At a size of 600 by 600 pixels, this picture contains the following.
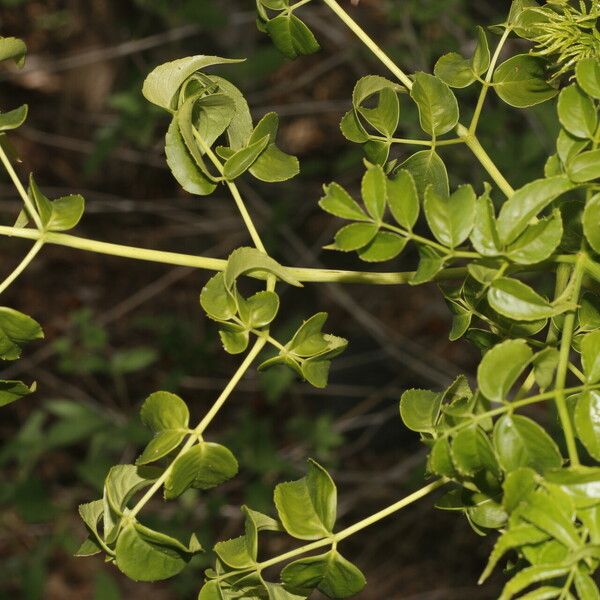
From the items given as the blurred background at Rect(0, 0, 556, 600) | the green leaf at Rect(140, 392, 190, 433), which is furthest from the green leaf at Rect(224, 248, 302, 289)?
the blurred background at Rect(0, 0, 556, 600)

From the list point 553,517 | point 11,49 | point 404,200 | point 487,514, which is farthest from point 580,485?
point 11,49

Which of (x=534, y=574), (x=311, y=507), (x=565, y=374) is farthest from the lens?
(x=311, y=507)

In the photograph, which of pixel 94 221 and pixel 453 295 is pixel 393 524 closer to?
pixel 94 221

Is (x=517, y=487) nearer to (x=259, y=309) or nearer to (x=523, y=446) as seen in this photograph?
(x=523, y=446)

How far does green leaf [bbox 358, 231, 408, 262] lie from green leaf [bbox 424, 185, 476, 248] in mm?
32

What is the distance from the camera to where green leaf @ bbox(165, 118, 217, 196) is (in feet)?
2.48

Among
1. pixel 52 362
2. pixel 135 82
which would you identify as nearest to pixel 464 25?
pixel 135 82

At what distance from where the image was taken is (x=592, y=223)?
63 centimetres

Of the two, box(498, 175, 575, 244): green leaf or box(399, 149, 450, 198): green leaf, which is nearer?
box(498, 175, 575, 244): green leaf

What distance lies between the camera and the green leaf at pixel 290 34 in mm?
846

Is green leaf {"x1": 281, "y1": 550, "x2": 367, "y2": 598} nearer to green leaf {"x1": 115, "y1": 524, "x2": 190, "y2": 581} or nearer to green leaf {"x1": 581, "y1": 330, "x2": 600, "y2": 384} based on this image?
green leaf {"x1": 115, "y1": 524, "x2": 190, "y2": 581}

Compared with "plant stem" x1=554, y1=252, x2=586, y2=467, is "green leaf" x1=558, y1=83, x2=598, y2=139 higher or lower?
higher

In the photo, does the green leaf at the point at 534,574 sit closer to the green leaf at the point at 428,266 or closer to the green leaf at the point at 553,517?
the green leaf at the point at 553,517

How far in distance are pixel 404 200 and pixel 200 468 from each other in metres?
0.26
